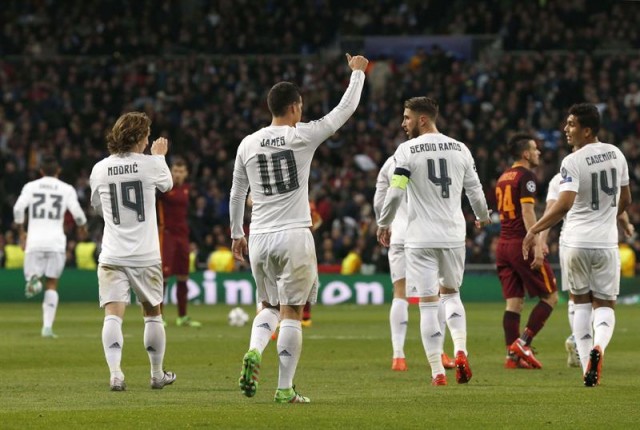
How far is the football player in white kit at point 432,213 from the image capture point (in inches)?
481

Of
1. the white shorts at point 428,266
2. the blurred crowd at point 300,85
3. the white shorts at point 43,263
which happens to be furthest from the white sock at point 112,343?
the blurred crowd at point 300,85

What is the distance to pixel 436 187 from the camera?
12.3 meters

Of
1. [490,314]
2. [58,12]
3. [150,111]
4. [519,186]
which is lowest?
[490,314]

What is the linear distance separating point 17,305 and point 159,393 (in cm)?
1874

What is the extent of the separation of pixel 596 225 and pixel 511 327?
2.97 meters

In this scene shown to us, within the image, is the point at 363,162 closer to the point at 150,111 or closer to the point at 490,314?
the point at 150,111

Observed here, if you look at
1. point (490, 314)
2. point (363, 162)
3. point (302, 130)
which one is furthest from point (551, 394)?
point (363, 162)

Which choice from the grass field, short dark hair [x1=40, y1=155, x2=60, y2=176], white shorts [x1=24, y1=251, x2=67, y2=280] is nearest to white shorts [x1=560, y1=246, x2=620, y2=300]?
the grass field

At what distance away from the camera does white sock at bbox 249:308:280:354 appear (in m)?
10.5

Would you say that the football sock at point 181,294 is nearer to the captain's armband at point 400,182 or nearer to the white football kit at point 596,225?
the captain's armband at point 400,182

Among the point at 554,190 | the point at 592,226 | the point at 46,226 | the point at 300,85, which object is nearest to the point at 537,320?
the point at 554,190

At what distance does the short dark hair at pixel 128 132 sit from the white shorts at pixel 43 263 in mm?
8984

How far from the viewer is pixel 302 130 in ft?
34.2

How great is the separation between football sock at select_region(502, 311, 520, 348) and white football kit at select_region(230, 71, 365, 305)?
16.3 ft
